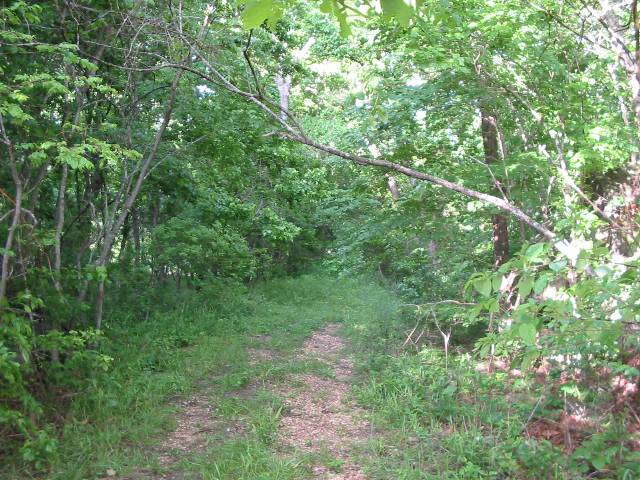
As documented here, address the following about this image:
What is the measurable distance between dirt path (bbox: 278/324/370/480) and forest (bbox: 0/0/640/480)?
31 millimetres

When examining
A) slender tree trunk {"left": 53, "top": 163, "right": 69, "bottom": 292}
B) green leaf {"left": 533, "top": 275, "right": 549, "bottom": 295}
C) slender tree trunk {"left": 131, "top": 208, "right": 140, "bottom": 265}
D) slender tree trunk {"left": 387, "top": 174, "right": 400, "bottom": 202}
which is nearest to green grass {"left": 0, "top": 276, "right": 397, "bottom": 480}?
slender tree trunk {"left": 131, "top": 208, "right": 140, "bottom": 265}

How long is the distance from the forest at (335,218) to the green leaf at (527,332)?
13 millimetres

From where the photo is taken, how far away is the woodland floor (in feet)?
14.8

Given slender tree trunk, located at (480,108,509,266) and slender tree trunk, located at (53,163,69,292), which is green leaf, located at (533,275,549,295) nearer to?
slender tree trunk, located at (53,163,69,292)

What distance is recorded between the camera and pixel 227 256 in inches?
448

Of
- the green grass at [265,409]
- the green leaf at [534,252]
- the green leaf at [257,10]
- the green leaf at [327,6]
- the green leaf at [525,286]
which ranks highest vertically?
the green leaf at [327,6]

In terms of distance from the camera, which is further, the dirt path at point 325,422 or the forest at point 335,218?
the dirt path at point 325,422

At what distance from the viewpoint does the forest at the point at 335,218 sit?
12.8ft

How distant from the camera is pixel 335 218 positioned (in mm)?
9883

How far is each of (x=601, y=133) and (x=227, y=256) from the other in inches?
319

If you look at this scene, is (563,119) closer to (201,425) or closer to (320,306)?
(201,425)

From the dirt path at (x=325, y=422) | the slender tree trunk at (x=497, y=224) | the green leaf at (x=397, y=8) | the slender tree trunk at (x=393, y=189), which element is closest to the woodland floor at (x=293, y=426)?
the dirt path at (x=325, y=422)

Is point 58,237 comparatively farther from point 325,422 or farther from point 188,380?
point 325,422

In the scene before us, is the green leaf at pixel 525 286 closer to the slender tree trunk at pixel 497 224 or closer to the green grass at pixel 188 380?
the green grass at pixel 188 380
